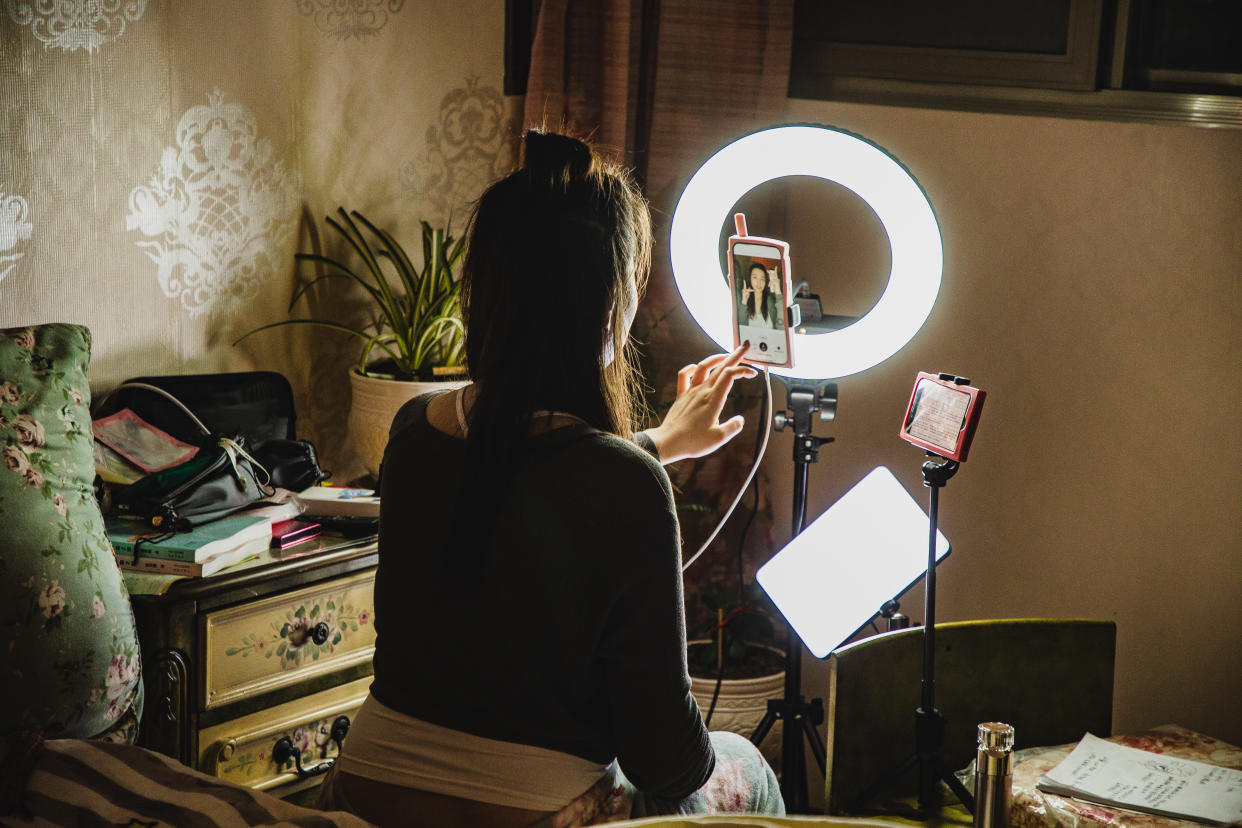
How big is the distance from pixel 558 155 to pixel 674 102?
1241 mm

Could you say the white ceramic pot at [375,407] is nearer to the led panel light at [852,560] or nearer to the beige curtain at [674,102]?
the beige curtain at [674,102]

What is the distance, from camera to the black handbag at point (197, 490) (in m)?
1.61

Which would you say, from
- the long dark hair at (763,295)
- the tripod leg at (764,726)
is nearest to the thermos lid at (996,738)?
the long dark hair at (763,295)

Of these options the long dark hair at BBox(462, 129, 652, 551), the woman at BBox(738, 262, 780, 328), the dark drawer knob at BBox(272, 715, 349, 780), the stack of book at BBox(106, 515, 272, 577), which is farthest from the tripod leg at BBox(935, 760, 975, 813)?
the stack of book at BBox(106, 515, 272, 577)

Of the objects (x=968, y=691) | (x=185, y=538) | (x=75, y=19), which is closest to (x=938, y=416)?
(x=968, y=691)

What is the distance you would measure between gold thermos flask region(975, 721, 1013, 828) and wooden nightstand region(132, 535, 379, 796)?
2.95 ft

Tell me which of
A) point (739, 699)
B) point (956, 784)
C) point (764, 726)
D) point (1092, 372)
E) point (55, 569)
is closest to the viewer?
point (55, 569)

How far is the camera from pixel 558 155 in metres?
1.11

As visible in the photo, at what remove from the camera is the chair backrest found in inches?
58.6

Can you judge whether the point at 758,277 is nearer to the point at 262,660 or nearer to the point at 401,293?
the point at 262,660

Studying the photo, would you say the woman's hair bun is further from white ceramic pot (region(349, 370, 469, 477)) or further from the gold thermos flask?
white ceramic pot (region(349, 370, 469, 477))

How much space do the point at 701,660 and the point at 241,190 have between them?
4.33 ft

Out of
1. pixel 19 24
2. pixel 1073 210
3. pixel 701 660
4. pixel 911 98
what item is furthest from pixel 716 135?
pixel 19 24

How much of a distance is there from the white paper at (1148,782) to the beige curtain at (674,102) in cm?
91
